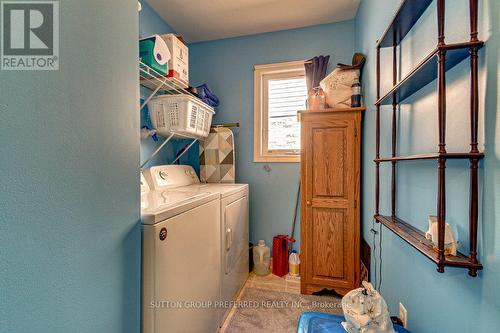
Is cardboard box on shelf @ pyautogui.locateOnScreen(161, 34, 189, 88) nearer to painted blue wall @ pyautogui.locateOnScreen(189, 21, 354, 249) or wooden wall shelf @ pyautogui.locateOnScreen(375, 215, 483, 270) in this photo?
painted blue wall @ pyautogui.locateOnScreen(189, 21, 354, 249)

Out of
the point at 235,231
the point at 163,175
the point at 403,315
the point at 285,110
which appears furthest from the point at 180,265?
the point at 285,110

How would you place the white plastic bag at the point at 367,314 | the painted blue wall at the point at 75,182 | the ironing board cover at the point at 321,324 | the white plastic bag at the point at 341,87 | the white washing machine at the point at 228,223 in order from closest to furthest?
the painted blue wall at the point at 75,182 → the white plastic bag at the point at 367,314 → the ironing board cover at the point at 321,324 → the white washing machine at the point at 228,223 → the white plastic bag at the point at 341,87

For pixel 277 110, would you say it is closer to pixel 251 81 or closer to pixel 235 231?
pixel 251 81

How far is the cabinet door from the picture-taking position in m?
1.97

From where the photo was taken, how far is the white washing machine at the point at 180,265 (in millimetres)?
948

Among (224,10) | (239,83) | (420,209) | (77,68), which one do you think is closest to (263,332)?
(420,209)

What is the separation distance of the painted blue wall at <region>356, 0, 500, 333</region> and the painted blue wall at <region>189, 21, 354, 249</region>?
3.08 feet

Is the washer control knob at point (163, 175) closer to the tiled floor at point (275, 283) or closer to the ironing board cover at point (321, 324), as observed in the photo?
the tiled floor at point (275, 283)

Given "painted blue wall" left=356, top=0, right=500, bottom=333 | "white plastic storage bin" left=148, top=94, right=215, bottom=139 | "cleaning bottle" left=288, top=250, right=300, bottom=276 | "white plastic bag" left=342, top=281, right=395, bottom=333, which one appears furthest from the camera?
"cleaning bottle" left=288, top=250, right=300, bottom=276

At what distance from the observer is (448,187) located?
32.3 inches

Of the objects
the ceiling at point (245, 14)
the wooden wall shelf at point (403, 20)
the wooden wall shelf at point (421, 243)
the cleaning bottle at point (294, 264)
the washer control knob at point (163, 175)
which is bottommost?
the cleaning bottle at point (294, 264)

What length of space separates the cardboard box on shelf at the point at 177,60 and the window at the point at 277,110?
98 cm

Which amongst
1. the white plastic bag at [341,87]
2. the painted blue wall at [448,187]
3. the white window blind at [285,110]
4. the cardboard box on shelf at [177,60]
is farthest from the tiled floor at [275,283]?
the cardboard box on shelf at [177,60]

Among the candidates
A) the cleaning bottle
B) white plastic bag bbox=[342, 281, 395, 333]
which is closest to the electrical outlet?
white plastic bag bbox=[342, 281, 395, 333]
